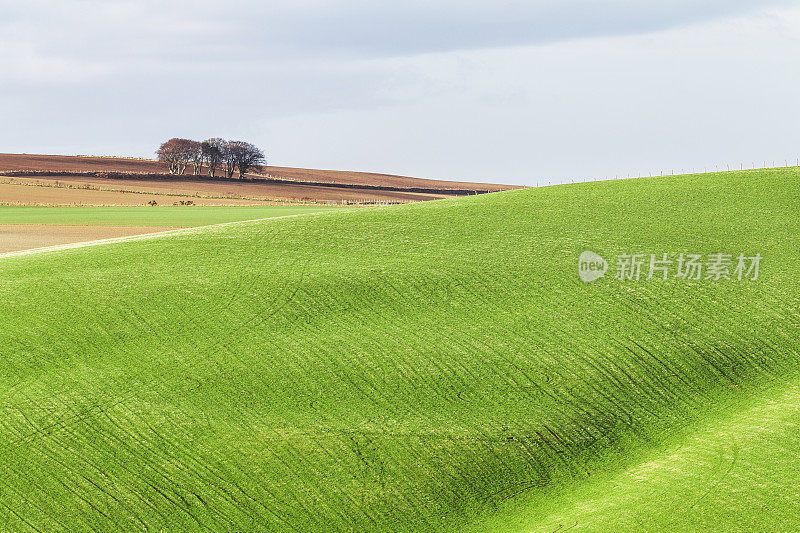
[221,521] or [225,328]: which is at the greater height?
[225,328]

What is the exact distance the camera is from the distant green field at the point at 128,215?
6034 cm

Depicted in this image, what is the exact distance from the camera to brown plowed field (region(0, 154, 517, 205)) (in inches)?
3541

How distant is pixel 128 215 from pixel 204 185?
48.8 metres

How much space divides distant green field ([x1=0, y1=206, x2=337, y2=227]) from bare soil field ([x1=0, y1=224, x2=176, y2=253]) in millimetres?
2813

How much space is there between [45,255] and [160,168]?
110 meters

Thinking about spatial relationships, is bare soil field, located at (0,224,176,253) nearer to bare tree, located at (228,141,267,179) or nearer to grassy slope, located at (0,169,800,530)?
grassy slope, located at (0,169,800,530)

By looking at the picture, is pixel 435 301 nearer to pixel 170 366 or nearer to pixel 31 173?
pixel 170 366

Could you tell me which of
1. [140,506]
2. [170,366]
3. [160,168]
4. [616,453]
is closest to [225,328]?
[170,366]

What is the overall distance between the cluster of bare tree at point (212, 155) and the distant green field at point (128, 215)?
54.8 m

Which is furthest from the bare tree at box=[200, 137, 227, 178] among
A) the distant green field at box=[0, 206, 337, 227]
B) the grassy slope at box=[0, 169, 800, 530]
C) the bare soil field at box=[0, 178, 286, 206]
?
the grassy slope at box=[0, 169, 800, 530]

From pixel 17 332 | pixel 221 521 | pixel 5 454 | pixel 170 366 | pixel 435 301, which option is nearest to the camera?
pixel 221 521

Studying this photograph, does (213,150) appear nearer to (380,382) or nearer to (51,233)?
(51,233)

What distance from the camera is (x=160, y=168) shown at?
138 m

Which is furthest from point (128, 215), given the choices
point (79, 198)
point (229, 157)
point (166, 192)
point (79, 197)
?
point (229, 157)
